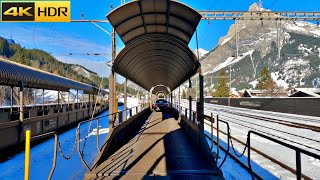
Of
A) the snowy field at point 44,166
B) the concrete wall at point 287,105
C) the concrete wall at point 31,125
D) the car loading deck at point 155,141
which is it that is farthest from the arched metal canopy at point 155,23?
the concrete wall at point 287,105

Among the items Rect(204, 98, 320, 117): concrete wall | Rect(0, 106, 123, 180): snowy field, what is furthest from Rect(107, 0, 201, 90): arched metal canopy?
Rect(204, 98, 320, 117): concrete wall

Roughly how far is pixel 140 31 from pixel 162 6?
2220 mm

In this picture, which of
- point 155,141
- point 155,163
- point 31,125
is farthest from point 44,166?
point 31,125

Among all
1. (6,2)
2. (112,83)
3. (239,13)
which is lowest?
(112,83)

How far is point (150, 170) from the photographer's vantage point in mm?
6766

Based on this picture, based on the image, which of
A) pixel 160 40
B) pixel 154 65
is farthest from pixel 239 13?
pixel 160 40

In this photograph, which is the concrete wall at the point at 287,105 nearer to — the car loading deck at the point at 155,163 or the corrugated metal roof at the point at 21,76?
the car loading deck at the point at 155,163

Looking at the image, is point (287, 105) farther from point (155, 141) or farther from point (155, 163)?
point (155, 163)

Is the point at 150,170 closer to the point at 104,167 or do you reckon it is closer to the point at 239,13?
the point at 104,167

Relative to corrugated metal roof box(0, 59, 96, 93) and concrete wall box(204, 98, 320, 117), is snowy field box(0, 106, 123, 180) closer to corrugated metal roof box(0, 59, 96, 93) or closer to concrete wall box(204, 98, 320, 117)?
corrugated metal roof box(0, 59, 96, 93)

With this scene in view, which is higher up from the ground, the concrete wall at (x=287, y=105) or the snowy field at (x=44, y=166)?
the concrete wall at (x=287, y=105)

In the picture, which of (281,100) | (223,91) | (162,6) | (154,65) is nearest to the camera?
(162,6)

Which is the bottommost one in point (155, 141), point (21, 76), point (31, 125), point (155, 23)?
point (155, 141)

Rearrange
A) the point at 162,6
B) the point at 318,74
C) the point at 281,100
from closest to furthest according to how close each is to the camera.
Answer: the point at 162,6 < the point at 281,100 < the point at 318,74
